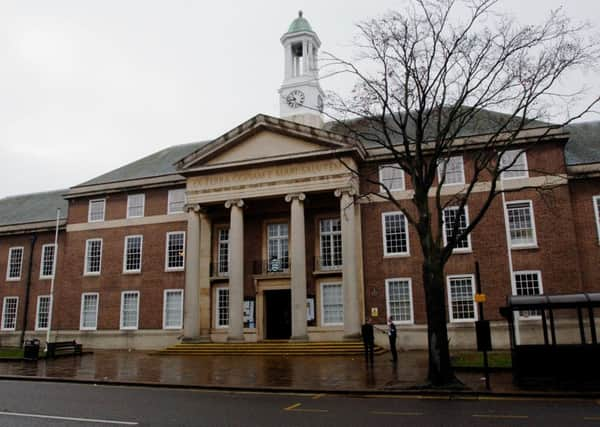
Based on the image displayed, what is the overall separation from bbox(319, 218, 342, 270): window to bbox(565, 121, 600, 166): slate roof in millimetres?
12958

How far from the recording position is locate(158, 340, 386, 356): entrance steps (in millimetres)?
25094

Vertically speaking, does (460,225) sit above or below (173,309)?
above

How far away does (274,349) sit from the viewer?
2628 centimetres

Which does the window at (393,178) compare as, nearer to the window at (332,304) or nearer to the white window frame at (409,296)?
the white window frame at (409,296)

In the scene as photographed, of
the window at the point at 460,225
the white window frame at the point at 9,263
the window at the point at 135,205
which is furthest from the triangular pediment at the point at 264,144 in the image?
the white window frame at the point at 9,263

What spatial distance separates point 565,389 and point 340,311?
16.9 m

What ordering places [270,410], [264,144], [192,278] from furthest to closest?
[264,144], [192,278], [270,410]

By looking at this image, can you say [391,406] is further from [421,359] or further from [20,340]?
[20,340]

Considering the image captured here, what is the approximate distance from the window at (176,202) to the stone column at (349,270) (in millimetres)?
11212

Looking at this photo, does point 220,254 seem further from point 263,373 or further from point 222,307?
point 263,373

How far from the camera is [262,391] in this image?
46.2ft

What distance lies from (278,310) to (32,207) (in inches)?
980

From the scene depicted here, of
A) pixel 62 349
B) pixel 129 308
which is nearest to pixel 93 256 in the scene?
pixel 129 308

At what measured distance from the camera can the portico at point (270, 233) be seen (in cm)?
2802
